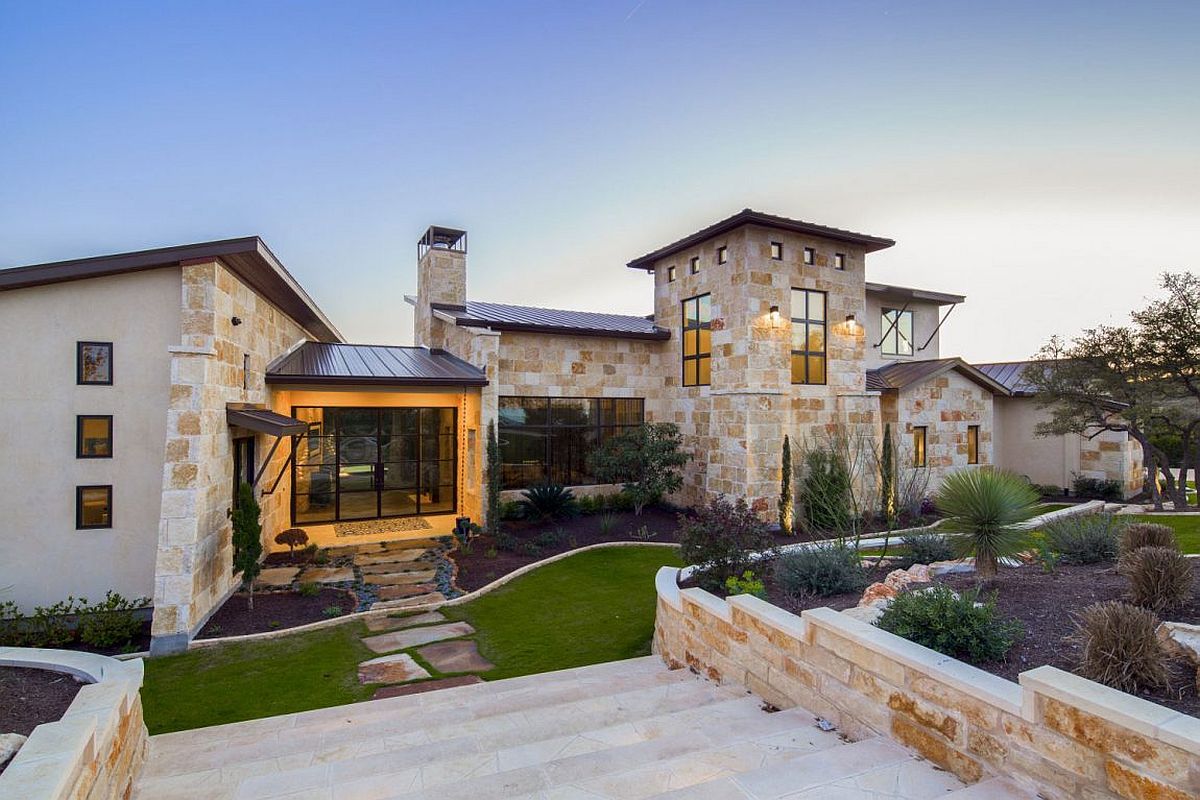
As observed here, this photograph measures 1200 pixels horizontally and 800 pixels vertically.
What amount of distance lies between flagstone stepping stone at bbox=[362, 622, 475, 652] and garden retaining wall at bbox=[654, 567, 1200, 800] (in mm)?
3921

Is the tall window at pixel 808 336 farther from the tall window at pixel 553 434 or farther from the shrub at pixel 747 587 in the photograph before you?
the shrub at pixel 747 587

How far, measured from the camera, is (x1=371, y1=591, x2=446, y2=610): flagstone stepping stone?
8.72 m

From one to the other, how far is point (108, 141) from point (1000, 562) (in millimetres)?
18193

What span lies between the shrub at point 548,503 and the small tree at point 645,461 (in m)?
1.16

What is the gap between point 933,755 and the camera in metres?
3.44

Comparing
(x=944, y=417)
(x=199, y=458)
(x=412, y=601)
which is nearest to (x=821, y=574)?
(x=412, y=601)

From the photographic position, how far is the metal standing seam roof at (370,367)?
11227mm

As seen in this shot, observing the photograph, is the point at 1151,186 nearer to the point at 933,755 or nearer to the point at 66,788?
the point at 933,755

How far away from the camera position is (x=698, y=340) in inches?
562

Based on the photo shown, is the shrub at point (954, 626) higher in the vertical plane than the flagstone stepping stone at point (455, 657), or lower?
higher

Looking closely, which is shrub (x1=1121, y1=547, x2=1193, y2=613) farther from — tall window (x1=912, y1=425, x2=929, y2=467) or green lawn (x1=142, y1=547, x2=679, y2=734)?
tall window (x1=912, y1=425, x2=929, y2=467)

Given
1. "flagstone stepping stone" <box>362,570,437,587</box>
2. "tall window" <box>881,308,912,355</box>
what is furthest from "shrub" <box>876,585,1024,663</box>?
"tall window" <box>881,308,912,355</box>

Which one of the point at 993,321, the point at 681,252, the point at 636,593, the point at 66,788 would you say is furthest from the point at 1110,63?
the point at 993,321

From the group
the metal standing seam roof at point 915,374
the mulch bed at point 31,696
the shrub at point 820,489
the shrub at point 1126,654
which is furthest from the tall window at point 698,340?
the mulch bed at point 31,696
